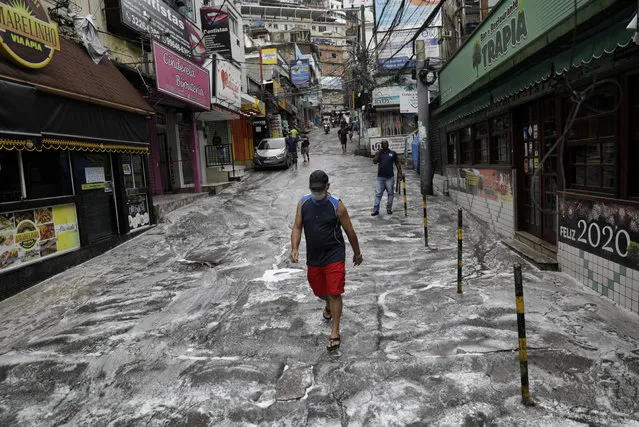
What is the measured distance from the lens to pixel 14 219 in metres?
7.28

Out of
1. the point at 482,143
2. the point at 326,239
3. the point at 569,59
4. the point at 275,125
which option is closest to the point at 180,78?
the point at 482,143

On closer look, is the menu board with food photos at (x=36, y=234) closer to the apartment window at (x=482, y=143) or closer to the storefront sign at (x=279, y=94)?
the apartment window at (x=482, y=143)

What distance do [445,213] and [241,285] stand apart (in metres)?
7.00

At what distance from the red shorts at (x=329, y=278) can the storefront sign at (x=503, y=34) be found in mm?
3925

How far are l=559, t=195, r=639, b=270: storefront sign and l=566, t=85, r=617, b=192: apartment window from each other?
28 centimetres

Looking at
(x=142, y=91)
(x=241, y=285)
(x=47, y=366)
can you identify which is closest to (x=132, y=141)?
(x=142, y=91)

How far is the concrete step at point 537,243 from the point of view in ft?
23.1

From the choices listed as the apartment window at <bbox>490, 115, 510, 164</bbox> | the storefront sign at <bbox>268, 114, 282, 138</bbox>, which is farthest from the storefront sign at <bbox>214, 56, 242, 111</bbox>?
the storefront sign at <bbox>268, 114, 282, 138</bbox>

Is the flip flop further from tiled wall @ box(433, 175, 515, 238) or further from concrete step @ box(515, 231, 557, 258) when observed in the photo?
tiled wall @ box(433, 175, 515, 238)

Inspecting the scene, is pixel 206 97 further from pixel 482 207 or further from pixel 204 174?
pixel 482 207

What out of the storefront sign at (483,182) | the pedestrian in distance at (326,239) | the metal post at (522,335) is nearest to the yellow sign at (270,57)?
the storefront sign at (483,182)

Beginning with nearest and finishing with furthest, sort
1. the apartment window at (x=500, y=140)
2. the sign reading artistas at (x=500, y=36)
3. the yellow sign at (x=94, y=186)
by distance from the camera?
the sign reading artistas at (x=500, y=36) → the apartment window at (x=500, y=140) → the yellow sign at (x=94, y=186)

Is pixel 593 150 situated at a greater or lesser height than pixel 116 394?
greater

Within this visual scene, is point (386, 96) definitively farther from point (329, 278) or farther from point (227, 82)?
point (329, 278)
